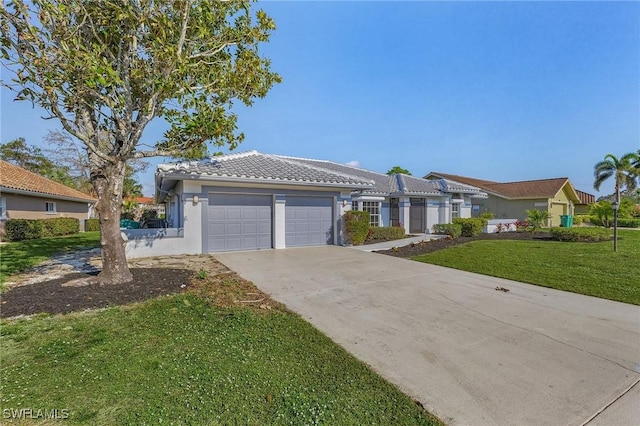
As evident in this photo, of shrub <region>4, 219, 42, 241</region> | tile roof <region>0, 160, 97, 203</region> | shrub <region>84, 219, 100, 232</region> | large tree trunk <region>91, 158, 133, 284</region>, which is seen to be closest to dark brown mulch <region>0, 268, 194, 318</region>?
large tree trunk <region>91, 158, 133, 284</region>

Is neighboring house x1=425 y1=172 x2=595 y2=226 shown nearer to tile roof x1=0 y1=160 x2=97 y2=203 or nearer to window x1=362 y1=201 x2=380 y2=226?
window x1=362 y1=201 x2=380 y2=226

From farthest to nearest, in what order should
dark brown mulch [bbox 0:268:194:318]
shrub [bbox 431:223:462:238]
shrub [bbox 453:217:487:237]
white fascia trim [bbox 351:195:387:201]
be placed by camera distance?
1. shrub [bbox 453:217:487:237]
2. white fascia trim [bbox 351:195:387:201]
3. shrub [bbox 431:223:462:238]
4. dark brown mulch [bbox 0:268:194:318]

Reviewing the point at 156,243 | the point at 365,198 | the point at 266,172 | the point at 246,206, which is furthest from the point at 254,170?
the point at 365,198

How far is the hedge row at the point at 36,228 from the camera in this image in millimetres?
15750

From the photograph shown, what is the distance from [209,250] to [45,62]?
7.45m

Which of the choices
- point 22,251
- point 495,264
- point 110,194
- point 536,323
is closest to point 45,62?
point 110,194

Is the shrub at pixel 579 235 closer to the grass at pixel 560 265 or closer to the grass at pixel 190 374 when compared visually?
the grass at pixel 560 265

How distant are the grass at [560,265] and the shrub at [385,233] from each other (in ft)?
12.7

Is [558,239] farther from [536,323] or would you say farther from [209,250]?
[209,250]

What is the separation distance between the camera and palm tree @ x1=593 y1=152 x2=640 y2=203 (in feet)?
105

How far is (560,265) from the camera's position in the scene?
345 inches

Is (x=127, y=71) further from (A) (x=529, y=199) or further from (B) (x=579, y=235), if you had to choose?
(A) (x=529, y=199)

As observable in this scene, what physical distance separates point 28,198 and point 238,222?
16396 mm

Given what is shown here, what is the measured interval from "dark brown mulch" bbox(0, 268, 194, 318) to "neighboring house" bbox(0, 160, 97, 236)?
13.9 meters
